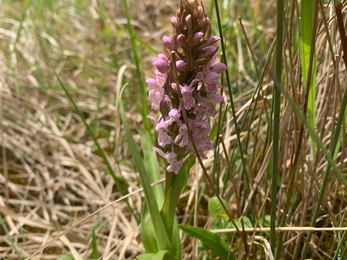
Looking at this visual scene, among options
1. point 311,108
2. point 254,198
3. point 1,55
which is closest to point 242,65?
point 254,198

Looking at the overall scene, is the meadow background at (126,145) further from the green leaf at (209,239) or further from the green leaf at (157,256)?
the green leaf at (157,256)

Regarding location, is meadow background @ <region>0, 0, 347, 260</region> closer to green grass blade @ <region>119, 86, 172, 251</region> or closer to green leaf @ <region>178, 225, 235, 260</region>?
green leaf @ <region>178, 225, 235, 260</region>

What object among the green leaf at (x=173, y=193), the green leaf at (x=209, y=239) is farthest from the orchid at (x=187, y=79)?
the green leaf at (x=209, y=239)

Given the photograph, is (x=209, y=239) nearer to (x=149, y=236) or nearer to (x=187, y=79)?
(x=149, y=236)

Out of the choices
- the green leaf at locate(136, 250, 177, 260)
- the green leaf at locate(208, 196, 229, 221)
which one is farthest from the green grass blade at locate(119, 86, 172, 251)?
the green leaf at locate(208, 196, 229, 221)

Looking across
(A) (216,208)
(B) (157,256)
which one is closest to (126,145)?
(A) (216,208)

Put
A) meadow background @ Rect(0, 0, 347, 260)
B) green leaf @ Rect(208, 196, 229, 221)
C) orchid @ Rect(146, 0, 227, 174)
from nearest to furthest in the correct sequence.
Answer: orchid @ Rect(146, 0, 227, 174), meadow background @ Rect(0, 0, 347, 260), green leaf @ Rect(208, 196, 229, 221)
